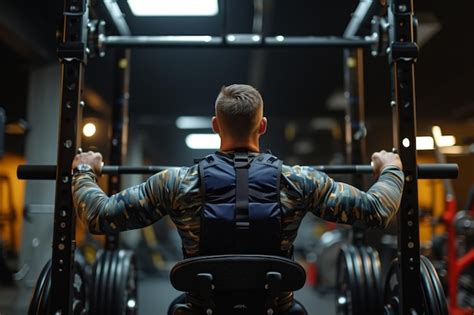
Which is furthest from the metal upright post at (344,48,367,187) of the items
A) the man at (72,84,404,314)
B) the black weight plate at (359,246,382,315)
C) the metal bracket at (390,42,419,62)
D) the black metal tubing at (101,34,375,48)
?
the man at (72,84,404,314)

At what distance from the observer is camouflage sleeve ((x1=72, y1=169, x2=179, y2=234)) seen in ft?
5.35

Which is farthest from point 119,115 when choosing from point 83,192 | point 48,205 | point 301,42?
point 48,205

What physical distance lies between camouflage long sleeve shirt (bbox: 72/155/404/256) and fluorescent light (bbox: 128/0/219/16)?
7.45ft

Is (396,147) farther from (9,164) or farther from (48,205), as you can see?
(9,164)

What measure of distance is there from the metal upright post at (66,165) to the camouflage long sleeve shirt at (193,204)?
399 mm


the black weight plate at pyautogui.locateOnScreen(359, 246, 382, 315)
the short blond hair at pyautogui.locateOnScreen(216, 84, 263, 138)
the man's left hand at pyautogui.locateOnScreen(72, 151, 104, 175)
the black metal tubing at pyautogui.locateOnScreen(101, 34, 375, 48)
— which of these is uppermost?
the black metal tubing at pyautogui.locateOnScreen(101, 34, 375, 48)

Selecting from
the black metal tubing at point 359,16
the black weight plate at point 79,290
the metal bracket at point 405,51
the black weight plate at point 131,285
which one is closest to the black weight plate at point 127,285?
the black weight plate at point 131,285

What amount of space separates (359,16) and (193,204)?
2285 mm

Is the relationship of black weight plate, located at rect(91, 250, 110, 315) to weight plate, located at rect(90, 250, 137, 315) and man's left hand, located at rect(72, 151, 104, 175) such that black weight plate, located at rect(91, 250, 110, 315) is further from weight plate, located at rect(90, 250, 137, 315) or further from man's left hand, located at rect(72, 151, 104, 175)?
man's left hand, located at rect(72, 151, 104, 175)

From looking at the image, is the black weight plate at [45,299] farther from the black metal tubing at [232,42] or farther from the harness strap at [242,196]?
the black metal tubing at [232,42]

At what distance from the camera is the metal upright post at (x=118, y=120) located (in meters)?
3.29

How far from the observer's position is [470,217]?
4.83 metres

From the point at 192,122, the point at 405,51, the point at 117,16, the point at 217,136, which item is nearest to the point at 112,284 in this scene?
the point at 217,136

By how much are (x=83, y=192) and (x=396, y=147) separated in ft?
3.90
